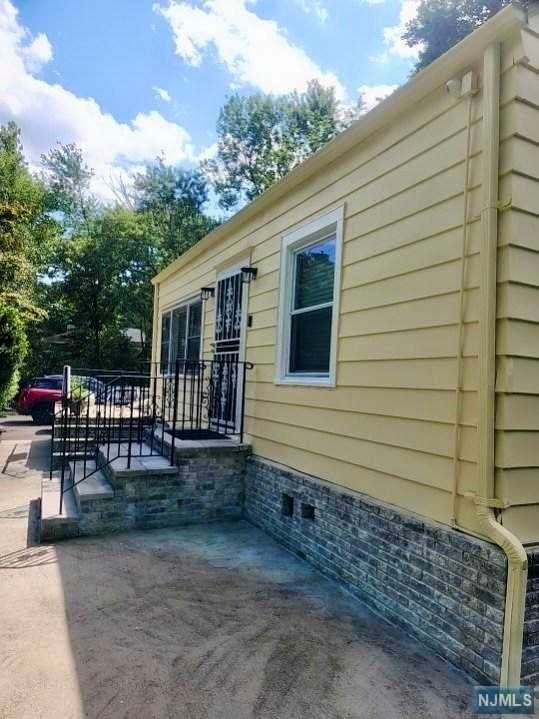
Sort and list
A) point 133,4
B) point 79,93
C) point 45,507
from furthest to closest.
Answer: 1. point 79,93
2. point 133,4
3. point 45,507

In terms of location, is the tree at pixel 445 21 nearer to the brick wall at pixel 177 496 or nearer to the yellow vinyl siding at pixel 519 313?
the yellow vinyl siding at pixel 519 313

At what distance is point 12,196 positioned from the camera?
15.4m

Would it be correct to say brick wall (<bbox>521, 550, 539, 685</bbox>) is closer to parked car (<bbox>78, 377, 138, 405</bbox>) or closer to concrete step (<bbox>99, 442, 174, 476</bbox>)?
concrete step (<bbox>99, 442, 174, 476</bbox>)

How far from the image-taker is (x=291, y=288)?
4641 mm

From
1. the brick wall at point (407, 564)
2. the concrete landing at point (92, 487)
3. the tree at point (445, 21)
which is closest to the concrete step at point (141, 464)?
the concrete landing at point (92, 487)

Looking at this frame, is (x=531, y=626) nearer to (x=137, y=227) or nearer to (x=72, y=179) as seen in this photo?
(x=137, y=227)

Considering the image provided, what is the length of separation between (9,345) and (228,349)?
266 inches

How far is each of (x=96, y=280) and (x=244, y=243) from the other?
17.0m

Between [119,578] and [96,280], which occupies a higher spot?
[96,280]

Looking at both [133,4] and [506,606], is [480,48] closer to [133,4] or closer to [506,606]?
[506,606]

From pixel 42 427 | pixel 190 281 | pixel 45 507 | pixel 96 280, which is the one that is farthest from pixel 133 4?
pixel 96 280

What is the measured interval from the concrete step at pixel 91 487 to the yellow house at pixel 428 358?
1.56 m

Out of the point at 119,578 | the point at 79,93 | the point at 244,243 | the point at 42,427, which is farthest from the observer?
the point at 79,93

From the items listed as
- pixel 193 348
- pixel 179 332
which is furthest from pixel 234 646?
pixel 179 332
